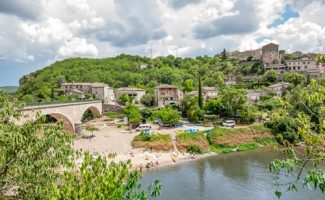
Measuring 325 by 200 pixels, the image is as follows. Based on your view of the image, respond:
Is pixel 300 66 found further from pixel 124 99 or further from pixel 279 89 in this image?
pixel 124 99

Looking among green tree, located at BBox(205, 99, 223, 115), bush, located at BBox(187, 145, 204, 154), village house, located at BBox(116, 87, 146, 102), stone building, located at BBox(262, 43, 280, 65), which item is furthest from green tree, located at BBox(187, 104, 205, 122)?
stone building, located at BBox(262, 43, 280, 65)

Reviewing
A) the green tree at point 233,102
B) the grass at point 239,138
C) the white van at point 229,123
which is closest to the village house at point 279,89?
the green tree at point 233,102

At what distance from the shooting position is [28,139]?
8328mm

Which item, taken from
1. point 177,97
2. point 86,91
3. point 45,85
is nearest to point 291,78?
point 177,97

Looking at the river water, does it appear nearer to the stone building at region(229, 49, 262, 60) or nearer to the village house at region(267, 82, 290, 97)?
the village house at region(267, 82, 290, 97)

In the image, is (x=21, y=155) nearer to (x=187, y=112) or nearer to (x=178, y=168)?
(x=178, y=168)

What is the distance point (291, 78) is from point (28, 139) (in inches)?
2842

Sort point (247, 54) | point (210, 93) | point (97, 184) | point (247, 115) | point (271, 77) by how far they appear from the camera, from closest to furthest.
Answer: point (97, 184) < point (247, 115) < point (210, 93) < point (271, 77) < point (247, 54)

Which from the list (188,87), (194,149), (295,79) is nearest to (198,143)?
(194,149)

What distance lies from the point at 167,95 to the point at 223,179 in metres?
36.6

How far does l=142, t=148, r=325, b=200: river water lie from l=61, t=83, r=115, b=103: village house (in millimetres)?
42078

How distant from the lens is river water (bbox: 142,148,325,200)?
22484 mm

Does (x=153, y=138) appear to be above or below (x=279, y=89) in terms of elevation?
below

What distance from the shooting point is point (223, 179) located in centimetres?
2670
